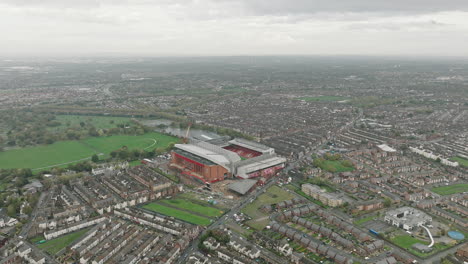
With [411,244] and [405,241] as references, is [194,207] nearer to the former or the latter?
[405,241]

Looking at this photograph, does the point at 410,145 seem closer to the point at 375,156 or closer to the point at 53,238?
the point at 375,156

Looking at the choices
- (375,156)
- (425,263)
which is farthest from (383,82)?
(425,263)

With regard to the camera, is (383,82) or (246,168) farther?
(383,82)

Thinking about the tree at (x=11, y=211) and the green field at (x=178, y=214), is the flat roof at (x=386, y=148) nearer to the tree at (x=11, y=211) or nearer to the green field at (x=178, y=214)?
the green field at (x=178, y=214)

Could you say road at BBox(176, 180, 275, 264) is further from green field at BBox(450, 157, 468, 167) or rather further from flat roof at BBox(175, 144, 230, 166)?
green field at BBox(450, 157, 468, 167)

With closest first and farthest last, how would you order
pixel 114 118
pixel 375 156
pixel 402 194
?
pixel 402 194 → pixel 375 156 → pixel 114 118

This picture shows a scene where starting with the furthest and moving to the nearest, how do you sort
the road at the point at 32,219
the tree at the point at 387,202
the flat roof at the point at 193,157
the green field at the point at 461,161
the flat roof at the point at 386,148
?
the flat roof at the point at 386,148 → the green field at the point at 461,161 → the flat roof at the point at 193,157 → the tree at the point at 387,202 → the road at the point at 32,219

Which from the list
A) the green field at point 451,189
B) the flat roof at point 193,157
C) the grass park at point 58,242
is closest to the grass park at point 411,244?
the green field at point 451,189
